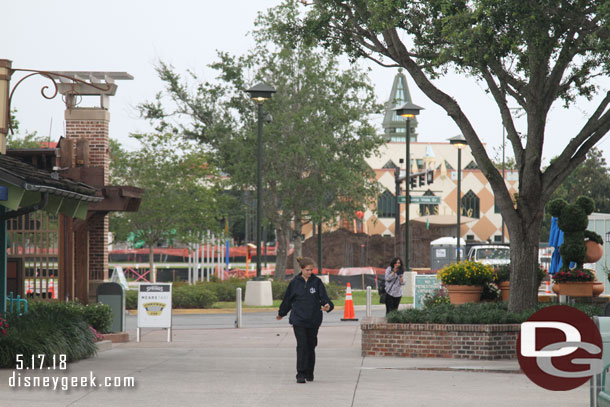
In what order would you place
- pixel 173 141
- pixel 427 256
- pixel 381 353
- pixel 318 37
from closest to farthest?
1. pixel 381 353
2. pixel 318 37
3. pixel 173 141
4. pixel 427 256

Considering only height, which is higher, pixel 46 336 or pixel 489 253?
pixel 489 253

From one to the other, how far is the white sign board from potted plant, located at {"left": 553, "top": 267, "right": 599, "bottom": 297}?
836 centimetres

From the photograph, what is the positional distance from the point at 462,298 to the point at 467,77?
4665 millimetres

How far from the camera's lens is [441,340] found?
14.9 m

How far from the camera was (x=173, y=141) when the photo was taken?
40250 millimetres

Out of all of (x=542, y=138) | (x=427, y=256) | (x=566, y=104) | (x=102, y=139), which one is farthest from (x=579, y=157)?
(x=427, y=256)

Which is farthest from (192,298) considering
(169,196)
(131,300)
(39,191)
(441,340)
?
(39,191)

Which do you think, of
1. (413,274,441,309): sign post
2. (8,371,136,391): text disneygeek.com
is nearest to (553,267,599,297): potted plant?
(413,274,441,309): sign post

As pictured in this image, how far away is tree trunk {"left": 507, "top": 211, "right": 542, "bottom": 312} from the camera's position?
1591cm

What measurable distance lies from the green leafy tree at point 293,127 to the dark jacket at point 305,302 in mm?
23890

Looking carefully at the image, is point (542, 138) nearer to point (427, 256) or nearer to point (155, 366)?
point (155, 366)

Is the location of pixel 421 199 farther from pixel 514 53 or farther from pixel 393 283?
pixel 514 53

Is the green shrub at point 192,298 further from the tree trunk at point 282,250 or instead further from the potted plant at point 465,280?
the potted plant at point 465,280

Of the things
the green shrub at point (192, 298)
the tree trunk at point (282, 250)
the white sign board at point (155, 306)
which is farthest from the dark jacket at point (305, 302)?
the tree trunk at point (282, 250)
